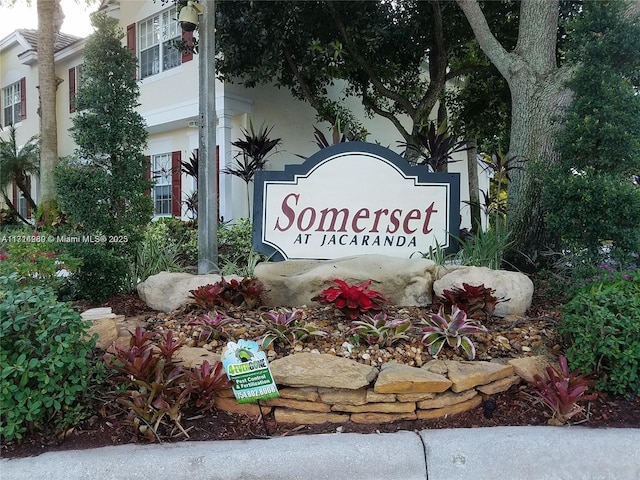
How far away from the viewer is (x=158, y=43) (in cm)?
1280

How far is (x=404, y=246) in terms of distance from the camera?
5.67 m

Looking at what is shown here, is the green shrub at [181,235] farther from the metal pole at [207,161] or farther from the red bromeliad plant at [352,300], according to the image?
the red bromeliad plant at [352,300]

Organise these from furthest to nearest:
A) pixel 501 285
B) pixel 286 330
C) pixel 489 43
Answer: pixel 489 43, pixel 501 285, pixel 286 330

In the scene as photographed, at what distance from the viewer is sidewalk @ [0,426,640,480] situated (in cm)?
257

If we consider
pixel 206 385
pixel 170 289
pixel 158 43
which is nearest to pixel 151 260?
pixel 170 289

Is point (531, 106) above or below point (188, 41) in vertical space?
below

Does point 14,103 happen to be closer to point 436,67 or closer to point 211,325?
point 436,67

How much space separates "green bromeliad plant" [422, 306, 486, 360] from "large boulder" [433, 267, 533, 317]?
0.76m

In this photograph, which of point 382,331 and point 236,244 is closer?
point 382,331

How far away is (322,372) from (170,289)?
8.07 ft

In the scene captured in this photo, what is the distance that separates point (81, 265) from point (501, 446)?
445cm

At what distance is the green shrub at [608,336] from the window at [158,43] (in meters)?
11.5

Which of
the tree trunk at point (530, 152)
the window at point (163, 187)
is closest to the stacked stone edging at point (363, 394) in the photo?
the tree trunk at point (530, 152)

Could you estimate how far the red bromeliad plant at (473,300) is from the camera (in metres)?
4.18
